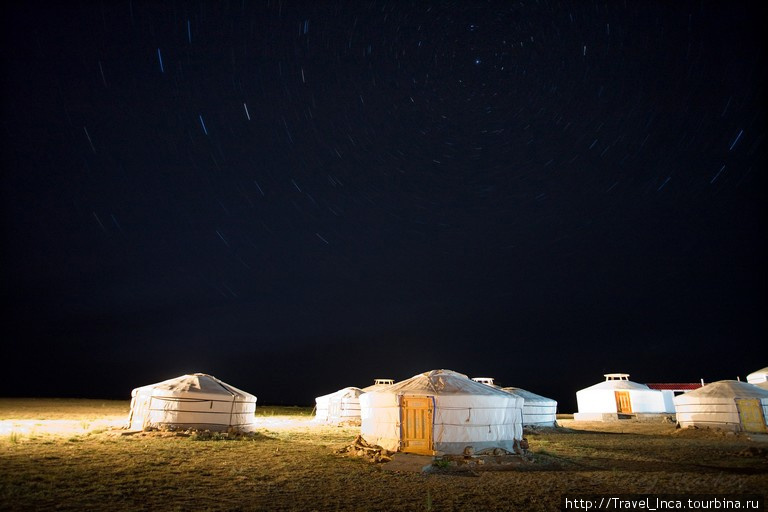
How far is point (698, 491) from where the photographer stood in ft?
24.3

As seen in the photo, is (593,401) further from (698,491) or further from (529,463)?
(698,491)

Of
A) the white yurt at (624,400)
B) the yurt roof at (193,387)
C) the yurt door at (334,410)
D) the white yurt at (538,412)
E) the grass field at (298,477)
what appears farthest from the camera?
the white yurt at (624,400)

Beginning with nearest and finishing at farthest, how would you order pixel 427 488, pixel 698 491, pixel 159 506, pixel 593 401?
pixel 159 506, pixel 698 491, pixel 427 488, pixel 593 401

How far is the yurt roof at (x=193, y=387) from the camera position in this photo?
16.0 m

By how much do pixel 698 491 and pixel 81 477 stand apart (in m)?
10.6

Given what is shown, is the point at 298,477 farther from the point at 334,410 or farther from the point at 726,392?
the point at 726,392

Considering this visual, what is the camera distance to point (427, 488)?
7.88m

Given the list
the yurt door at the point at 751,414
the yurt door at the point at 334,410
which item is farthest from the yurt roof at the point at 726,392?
the yurt door at the point at 334,410

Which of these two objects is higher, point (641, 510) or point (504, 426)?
point (504, 426)

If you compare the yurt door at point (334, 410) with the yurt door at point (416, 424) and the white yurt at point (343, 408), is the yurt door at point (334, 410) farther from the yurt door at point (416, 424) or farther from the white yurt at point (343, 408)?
the yurt door at point (416, 424)

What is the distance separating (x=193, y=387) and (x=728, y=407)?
22.1 meters

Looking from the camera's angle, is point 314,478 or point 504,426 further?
point 504,426

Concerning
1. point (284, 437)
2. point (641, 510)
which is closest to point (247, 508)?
point (641, 510)

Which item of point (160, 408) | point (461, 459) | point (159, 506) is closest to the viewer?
point (159, 506)
